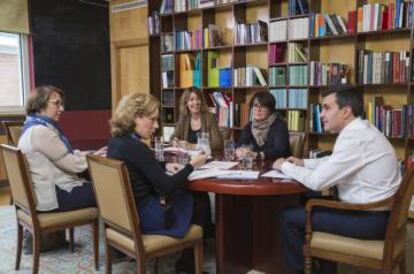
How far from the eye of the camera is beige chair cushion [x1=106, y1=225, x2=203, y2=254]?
6.38ft

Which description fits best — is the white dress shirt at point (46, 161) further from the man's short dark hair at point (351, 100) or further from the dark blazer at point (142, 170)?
the man's short dark hair at point (351, 100)

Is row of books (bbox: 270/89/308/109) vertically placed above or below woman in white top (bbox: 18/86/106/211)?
above

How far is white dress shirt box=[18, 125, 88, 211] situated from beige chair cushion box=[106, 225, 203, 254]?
53cm

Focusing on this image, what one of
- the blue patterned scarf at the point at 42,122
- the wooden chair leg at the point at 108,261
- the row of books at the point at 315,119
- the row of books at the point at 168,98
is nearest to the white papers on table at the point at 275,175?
the wooden chair leg at the point at 108,261

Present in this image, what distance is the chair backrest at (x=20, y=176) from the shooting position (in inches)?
89.9

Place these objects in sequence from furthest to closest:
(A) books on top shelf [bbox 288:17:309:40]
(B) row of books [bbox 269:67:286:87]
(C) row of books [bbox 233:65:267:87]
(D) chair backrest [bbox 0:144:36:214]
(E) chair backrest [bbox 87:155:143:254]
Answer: (C) row of books [bbox 233:65:267:87] < (B) row of books [bbox 269:67:286:87] < (A) books on top shelf [bbox 288:17:309:40] < (D) chair backrest [bbox 0:144:36:214] < (E) chair backrest [bbox 87:155:143:254]

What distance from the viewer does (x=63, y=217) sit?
→ 2430mm

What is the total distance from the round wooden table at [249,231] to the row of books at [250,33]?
2324 millimetres

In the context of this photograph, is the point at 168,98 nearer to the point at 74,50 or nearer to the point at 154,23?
the point at 154,23

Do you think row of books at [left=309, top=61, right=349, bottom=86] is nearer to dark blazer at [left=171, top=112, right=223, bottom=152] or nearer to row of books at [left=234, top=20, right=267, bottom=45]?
row of books at [left=234, top=20, right=267, bottom=45]

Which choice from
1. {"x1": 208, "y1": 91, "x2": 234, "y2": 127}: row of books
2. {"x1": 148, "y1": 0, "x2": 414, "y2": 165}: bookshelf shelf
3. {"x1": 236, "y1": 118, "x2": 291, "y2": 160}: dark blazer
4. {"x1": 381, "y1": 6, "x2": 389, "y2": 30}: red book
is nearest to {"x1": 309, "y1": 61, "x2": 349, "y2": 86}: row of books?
{"x1": 148, "y1": 0, "x2": 414, "y2": 165}: bookshelf shelf

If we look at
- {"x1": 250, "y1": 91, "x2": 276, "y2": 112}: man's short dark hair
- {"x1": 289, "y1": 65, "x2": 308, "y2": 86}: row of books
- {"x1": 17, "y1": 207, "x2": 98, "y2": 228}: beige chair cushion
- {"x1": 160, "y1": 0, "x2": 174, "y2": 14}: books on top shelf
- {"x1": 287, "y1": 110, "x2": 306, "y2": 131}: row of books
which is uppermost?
{"x1": 160, "y1": 0, "x2": 174, "y2": 14}: books on top shelf

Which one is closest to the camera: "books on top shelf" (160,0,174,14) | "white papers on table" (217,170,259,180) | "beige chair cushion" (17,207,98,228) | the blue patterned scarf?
"white papers on table" (217,170,259,180)

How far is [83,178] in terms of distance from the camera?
9.12ft
